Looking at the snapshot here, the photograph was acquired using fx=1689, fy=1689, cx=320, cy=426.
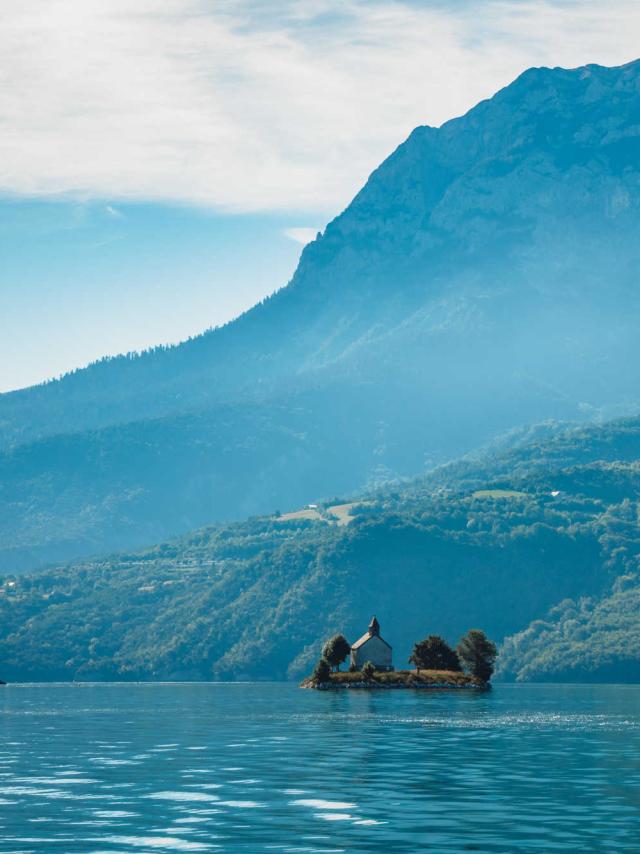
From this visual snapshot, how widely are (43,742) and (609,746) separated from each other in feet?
151

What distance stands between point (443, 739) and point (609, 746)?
1353 centimetres

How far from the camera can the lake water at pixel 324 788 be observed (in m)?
79.8

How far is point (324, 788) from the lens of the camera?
98.3 metres

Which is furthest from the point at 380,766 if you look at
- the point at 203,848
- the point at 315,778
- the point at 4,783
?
the point at 203,848

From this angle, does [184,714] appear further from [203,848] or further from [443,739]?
[203,848]

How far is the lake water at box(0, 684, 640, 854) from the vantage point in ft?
262

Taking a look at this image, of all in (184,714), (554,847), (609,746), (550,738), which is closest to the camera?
(554,847)

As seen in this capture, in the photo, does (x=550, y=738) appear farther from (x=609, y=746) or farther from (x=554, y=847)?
(x=554, y=847)

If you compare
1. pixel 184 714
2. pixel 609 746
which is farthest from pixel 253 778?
pixel 184 714

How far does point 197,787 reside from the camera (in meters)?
99.9

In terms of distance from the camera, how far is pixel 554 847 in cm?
7656

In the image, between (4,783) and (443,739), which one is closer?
(4,783)

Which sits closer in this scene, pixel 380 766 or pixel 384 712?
pixel 380 766

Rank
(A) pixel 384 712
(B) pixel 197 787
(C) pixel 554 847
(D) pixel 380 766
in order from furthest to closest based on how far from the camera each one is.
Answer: (A) pixel 384 712 < (D) pixel 380 766 < (B) pixel 197 787 < (C) pixel 554 847
